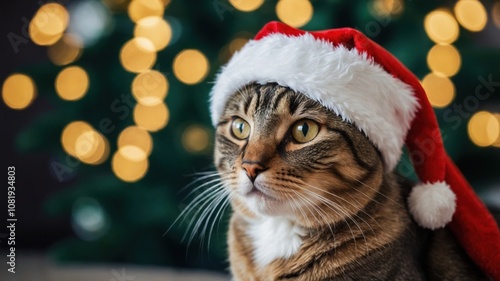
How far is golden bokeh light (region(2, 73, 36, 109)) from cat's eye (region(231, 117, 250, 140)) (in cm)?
116

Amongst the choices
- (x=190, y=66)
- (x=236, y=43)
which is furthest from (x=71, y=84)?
(x=236, y=43)

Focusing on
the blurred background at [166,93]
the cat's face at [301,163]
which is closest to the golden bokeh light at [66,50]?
the blurred background at [166,93]

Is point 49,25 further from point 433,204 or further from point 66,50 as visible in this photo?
point 433,204

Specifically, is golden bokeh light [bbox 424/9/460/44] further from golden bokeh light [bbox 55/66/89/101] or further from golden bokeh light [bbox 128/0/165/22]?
golden bokeh light [bbox 55/66/89/101]

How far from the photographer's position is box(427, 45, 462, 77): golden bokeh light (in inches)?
→ 62.2

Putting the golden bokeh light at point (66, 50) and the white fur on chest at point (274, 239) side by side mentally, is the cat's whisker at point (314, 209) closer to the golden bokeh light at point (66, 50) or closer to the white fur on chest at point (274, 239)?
the white fur on chest at point (274, 239)

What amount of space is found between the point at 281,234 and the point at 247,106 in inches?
9.6

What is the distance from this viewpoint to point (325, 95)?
3.01 ft

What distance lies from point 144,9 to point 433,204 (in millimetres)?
1152

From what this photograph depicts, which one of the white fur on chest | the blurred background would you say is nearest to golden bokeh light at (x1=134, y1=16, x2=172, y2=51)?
the blurred background

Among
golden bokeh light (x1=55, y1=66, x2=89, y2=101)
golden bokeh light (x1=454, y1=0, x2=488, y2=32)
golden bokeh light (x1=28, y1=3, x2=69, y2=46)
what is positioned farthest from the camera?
golden bokeh light (x1=28, y1=3, x2=69, y2=46)

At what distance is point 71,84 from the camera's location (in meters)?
1.76

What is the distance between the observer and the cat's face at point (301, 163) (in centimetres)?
89

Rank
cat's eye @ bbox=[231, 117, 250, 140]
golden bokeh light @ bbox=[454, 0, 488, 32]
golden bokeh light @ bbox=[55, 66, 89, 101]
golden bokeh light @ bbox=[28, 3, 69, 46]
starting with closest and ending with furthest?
cat's eye @ bbox=[231, 117, 250, 140]
golden bokeh light @ bbox=[454, 0, 488, 32]
golden bokeh light @ bbox=[55, 66, 89, 101]
golden bokeh light @ bbox=[28, 3, 69, 46]
